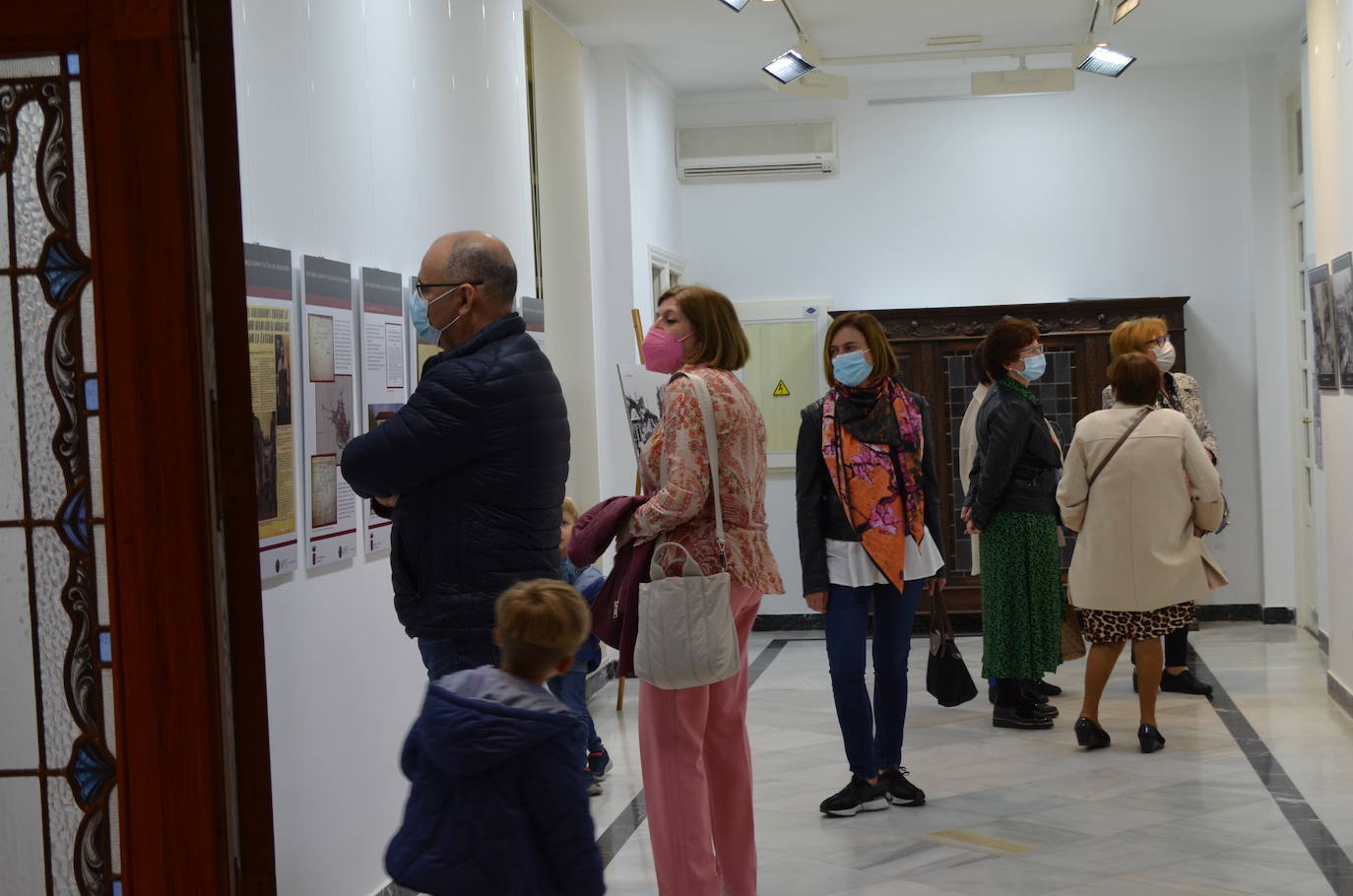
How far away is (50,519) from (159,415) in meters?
0.33

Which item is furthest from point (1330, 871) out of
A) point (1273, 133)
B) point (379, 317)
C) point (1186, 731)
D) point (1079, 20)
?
point (1273, 133)

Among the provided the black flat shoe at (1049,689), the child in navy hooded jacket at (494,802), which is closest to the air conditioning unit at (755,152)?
the black flat shoe at (1049,689)

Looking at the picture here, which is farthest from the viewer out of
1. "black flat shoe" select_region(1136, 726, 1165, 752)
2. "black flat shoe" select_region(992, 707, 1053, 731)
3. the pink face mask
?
"black flat shoe" select_region(992, 707, 1053, 731)

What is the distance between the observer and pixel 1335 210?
6258 mm

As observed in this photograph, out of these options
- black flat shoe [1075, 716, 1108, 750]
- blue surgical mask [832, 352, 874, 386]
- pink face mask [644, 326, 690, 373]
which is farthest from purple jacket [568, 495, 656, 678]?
black flat shoe [1075, 716, 1108, 750]

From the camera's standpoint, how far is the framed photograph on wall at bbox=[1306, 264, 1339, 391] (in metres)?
A: 6.36

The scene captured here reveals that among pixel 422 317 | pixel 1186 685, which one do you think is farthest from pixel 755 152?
pixel 422 317

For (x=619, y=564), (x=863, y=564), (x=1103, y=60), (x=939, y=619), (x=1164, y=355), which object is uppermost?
(x=1103, y=60)

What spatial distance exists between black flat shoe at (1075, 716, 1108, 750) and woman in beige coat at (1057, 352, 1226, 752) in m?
0.25

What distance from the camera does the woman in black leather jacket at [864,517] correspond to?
15.3 ft

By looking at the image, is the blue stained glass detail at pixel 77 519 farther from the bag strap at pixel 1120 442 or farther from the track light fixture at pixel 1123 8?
the track light fixture at pixel 1123 8

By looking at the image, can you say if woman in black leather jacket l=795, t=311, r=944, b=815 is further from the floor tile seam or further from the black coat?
the floor tile seam

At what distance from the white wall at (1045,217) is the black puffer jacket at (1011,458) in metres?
3.67

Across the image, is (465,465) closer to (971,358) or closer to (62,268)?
(62,268)
